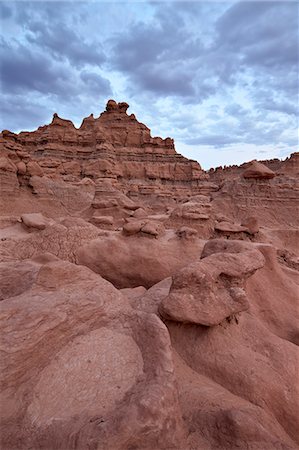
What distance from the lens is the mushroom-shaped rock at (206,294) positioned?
9.17ft

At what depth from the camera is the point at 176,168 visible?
3231 cm

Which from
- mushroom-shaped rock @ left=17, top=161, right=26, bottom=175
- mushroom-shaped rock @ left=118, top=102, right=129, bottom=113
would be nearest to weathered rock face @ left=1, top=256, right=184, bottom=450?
mushroom-shaped rock @ left=17, top=161, right=26, bottom=175

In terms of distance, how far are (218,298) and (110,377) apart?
1448 millimetres

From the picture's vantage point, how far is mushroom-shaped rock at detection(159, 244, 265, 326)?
110 inches

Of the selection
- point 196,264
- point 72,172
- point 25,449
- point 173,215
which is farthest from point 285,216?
point 72,172

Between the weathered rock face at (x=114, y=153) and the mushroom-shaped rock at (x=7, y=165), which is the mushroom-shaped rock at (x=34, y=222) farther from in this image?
the weathered rock face at (x=114, y=153)

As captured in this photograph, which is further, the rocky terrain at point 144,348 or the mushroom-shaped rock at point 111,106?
the mushroom-shaped rock at point 111,106

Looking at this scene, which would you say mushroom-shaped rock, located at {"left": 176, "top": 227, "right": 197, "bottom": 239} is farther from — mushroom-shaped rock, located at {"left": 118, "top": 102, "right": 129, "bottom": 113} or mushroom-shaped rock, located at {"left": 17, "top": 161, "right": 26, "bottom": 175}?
mushroom-shaped rock, located at {"left": 118, "top": 102, "right": 129, "bottom": 113}

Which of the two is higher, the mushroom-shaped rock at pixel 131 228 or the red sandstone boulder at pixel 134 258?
the mushroom-shaped rock at pixel 131 228

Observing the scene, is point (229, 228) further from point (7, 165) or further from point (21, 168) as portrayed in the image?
point (21, 168)

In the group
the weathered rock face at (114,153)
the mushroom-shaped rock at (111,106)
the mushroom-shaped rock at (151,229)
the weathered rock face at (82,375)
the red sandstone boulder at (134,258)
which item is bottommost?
the red sandstone boulder at (134,258)

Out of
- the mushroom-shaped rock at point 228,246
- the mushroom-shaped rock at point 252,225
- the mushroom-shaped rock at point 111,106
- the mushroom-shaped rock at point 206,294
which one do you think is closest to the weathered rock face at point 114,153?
the mushroom-shaped rock at point 111,106

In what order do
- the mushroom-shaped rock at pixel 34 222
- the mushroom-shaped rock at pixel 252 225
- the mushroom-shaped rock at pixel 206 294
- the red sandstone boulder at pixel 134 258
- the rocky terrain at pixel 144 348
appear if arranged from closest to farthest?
the rocky terrain at pixel 144 348, the mushroom-shaped rock at pixel 206 294, the red sandstone boulder at pixel 134 258, the mushroom-shaped rock at pixel 34 222, the mushroom-shaped rock at pixel 252 225

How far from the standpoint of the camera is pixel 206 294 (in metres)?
2.90
